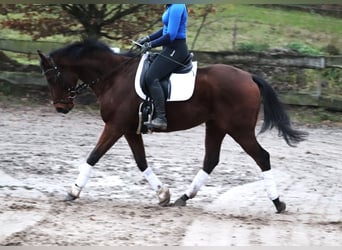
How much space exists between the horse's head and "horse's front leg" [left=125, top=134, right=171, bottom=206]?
2.36 feet

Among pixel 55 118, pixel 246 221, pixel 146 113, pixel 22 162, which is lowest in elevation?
pixel 55 118

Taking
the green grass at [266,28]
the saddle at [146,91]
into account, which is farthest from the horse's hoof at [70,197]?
the green grass at [266,28]

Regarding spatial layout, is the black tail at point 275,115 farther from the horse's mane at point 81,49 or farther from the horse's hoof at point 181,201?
the horse's mane at point 81,49

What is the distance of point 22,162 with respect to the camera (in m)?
7.84

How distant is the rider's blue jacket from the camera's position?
19.7 feet

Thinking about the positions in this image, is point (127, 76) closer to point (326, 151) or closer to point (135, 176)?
point (135, 176)

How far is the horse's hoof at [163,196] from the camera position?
20.7 feet

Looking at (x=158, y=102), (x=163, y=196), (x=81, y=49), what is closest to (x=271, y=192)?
(x=163, y=196)

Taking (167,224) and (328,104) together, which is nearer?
(167,224)

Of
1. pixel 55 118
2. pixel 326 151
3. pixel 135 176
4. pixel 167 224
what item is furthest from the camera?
pixel 55 118

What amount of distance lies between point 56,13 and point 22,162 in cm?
445

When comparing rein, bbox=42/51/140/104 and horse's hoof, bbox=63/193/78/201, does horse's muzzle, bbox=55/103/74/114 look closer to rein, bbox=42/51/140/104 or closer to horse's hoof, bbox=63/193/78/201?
rein, bbox=42/51/140/104

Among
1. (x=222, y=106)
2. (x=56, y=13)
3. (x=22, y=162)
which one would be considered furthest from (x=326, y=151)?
(x=56, y=13)

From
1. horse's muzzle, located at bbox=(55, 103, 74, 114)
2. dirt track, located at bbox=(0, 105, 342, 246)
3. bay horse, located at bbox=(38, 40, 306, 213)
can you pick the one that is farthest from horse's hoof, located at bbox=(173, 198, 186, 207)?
horse's muzzle, located at bbox=(55, 103, 74, 114)
